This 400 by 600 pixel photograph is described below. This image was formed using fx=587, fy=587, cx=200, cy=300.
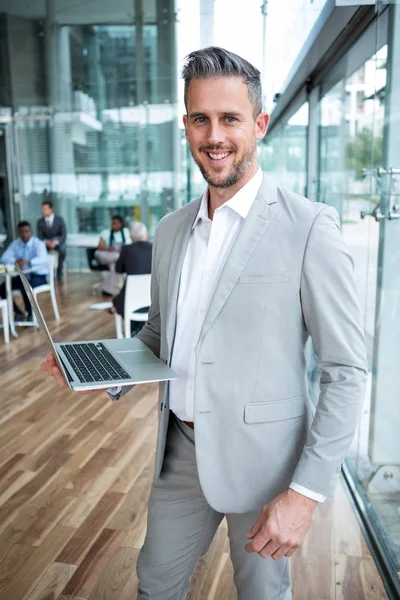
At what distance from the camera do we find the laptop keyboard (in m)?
1.31

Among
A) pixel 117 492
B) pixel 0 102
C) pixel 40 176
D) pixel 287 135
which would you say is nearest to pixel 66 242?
pixel 40 176

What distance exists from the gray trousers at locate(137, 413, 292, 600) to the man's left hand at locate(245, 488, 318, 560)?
0.26 metres

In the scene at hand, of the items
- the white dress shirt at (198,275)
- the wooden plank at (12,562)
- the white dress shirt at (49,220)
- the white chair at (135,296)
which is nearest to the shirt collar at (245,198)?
the white dress shirt at (198,275)

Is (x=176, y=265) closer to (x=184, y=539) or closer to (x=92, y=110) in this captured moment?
(x=184, y=539)

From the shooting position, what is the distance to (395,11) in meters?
2.65

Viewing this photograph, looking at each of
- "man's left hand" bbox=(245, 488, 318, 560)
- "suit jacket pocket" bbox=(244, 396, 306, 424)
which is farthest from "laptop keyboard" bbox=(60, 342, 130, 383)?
"man's left hand" bbox=(245, 488, 318, 560)

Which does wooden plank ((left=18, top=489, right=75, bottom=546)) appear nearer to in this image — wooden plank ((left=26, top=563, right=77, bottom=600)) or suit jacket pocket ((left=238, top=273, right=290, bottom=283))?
wooden plank ((left=26, top=563, right=77, bottom=600))

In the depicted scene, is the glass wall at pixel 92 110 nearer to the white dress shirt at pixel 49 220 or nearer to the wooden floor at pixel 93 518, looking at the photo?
the white dress shirt at pixel 49 220

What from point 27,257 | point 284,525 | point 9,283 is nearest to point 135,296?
point 9,283

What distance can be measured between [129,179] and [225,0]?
14.1ft

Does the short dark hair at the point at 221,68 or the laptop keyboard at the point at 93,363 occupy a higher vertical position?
the short dark hair at the point at 221,68

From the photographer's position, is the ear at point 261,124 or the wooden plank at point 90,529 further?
the wooden plank at point 90,529

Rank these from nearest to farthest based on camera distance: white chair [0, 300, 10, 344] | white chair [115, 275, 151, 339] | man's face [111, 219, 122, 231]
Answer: white chair [115, 275, 151, 339], white chair [0, 300, 10, 344], man's face [111, 219, 122, 231]

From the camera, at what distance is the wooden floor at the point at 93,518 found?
2.47m
